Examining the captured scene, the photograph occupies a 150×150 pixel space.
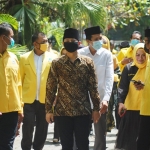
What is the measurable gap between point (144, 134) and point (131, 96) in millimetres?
1140

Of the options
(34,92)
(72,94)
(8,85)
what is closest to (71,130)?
(72,94)

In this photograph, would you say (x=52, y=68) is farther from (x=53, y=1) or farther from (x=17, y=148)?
(x=53, y=1)

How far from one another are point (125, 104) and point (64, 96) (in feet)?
5.51

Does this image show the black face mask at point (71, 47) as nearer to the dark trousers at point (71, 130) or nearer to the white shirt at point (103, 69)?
the dark trousers at point (71, 130)

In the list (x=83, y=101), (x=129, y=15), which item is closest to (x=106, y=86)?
(x=83, y=101)

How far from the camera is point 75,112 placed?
7.91 m

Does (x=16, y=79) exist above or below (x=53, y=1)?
below

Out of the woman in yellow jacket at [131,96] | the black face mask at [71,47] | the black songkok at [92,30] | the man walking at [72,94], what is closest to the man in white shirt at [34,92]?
the black songkok at [92,30]

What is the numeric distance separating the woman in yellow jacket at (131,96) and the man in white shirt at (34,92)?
1589 mm

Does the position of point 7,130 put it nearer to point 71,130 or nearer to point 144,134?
point 71,130

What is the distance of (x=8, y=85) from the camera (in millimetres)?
7902

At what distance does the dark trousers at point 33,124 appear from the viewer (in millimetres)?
10375

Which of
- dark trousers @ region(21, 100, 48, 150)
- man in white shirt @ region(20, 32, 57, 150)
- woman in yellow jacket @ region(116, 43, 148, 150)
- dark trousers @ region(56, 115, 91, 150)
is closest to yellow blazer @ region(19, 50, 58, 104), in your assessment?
man in white shirt @ region(20, 32, 57, 150)

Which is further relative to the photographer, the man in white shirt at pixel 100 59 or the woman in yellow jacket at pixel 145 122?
the man in white shirt at pixel 100 59
